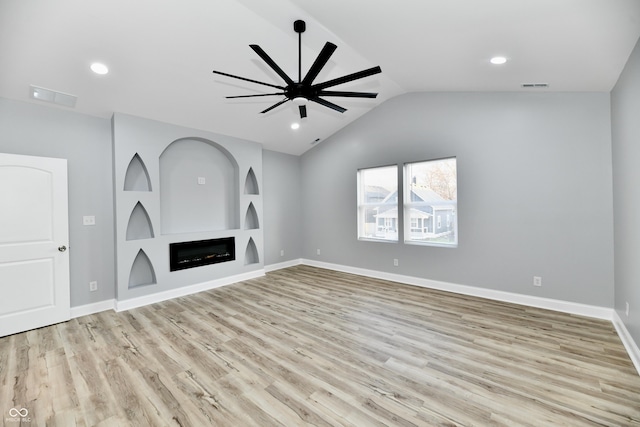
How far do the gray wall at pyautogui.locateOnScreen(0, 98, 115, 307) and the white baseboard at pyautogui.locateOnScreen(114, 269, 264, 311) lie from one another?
0.97 ft

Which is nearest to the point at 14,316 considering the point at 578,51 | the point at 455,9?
the point at 455,9

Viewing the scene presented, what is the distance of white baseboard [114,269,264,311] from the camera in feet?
12.7

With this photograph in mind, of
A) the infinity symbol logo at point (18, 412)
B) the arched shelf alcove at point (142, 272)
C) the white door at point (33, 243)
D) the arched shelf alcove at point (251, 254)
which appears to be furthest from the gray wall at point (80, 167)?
the arched shelf alcove at point (251, 254)

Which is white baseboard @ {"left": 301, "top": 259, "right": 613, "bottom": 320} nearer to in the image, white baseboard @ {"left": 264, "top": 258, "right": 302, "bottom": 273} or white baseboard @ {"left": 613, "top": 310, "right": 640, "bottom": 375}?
white baseboard @ {"left": 613, "top": 310, "right": 640, "bottom": 375}

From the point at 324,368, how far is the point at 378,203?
359cm

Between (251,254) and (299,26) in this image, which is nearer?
(299,26)

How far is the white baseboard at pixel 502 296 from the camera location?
3.33 metres

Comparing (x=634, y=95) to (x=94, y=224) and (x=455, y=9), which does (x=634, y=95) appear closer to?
(x=455, y=9)

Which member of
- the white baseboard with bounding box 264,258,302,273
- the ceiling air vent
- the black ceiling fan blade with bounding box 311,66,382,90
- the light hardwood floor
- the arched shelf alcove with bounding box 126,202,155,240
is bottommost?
the light hardwood floor

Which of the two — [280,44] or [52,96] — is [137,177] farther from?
[280,44]

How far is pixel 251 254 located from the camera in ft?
18.5

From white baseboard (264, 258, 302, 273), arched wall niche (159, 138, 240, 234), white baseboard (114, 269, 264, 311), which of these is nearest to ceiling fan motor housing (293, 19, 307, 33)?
arched wall niche (159, 138, 240, 234)

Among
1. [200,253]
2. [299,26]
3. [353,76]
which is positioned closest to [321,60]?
[353,76]

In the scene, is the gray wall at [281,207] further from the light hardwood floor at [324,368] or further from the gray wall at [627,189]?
the gray wall at [627,189]
